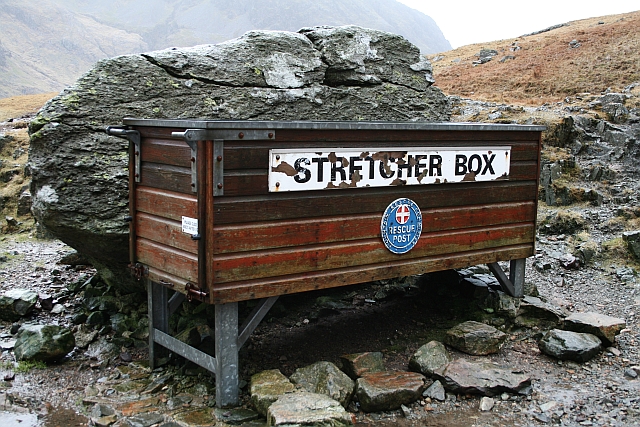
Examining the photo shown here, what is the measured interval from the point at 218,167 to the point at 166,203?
41.1 inches

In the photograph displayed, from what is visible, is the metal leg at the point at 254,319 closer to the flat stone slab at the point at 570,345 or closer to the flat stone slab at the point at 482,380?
the flat stone slab at the point at 482,380

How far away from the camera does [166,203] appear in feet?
24.6

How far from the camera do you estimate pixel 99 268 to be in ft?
34.2

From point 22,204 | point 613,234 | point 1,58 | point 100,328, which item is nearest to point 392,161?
point 100,328

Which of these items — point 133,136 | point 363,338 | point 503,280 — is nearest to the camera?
point 133,136

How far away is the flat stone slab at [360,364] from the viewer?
26.0ft

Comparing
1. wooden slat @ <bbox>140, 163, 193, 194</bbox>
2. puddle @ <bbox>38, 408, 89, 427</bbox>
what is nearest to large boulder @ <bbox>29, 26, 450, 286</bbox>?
wooden slat @ <bbox>140, 163, 193, 194</bbox>

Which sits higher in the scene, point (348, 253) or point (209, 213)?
point (209, 213)

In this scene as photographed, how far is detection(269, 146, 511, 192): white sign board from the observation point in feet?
24.2

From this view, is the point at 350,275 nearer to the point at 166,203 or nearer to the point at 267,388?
the point at 267,388

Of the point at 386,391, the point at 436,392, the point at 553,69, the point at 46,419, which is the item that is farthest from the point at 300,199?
the point at 553,69

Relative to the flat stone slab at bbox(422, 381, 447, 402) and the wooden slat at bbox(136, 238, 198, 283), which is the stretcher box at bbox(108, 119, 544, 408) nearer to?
the wooden slat at bbox(136, 238, 198, 283)

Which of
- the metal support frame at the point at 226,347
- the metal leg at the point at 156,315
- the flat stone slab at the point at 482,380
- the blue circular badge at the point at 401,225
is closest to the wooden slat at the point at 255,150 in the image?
the blue circular badge at the point at 401,225

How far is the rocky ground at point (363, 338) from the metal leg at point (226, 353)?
249 millimetres
